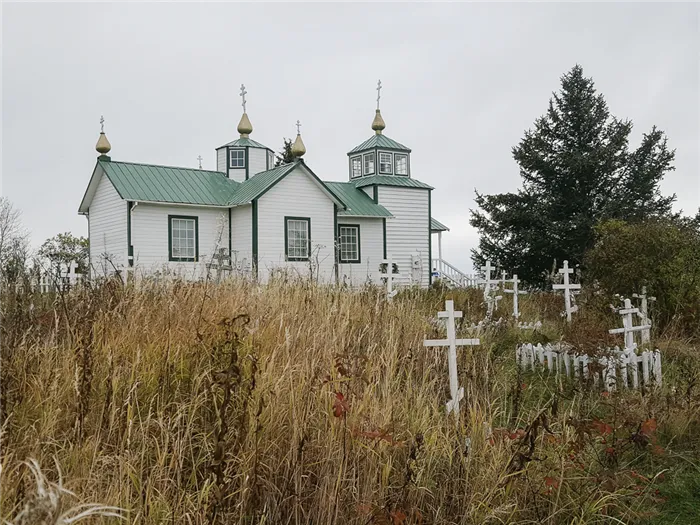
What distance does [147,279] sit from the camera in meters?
6.36

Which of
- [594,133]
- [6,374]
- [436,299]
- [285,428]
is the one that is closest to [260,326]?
[285,428]

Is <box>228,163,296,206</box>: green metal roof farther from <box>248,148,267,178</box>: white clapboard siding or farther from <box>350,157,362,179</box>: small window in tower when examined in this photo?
<box>350,157,362,179</box>: small window in tower

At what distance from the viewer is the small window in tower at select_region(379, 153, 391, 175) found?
26.3m

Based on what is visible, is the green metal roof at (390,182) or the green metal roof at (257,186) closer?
the green metal roof at (257,186)

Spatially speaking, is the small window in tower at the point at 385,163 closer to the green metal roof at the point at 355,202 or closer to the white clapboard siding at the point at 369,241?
the green metal roof at the point at 355,202

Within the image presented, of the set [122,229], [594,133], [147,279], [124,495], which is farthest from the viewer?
[594,133]

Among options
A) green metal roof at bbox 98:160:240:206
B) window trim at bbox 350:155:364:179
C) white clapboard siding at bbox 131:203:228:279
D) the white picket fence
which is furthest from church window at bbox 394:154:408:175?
the white picket fence

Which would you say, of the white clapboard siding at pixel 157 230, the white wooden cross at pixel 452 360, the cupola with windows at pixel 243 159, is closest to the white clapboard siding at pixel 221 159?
the cupola with windows at pixel 243 159

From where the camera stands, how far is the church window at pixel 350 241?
2417 cm

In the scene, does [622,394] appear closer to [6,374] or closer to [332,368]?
[332,368]

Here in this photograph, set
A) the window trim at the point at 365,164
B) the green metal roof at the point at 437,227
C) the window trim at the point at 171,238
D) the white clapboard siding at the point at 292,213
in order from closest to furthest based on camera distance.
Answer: the window trim at the point at 171,238 < the white clapboard siding at the point at 292,213 < the window trim at the point at 365,164 < the green metal roof at the point at 437,227

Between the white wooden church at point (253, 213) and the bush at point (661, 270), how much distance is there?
8558mm

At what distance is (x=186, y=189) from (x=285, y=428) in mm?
18864

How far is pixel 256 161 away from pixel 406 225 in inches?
258
